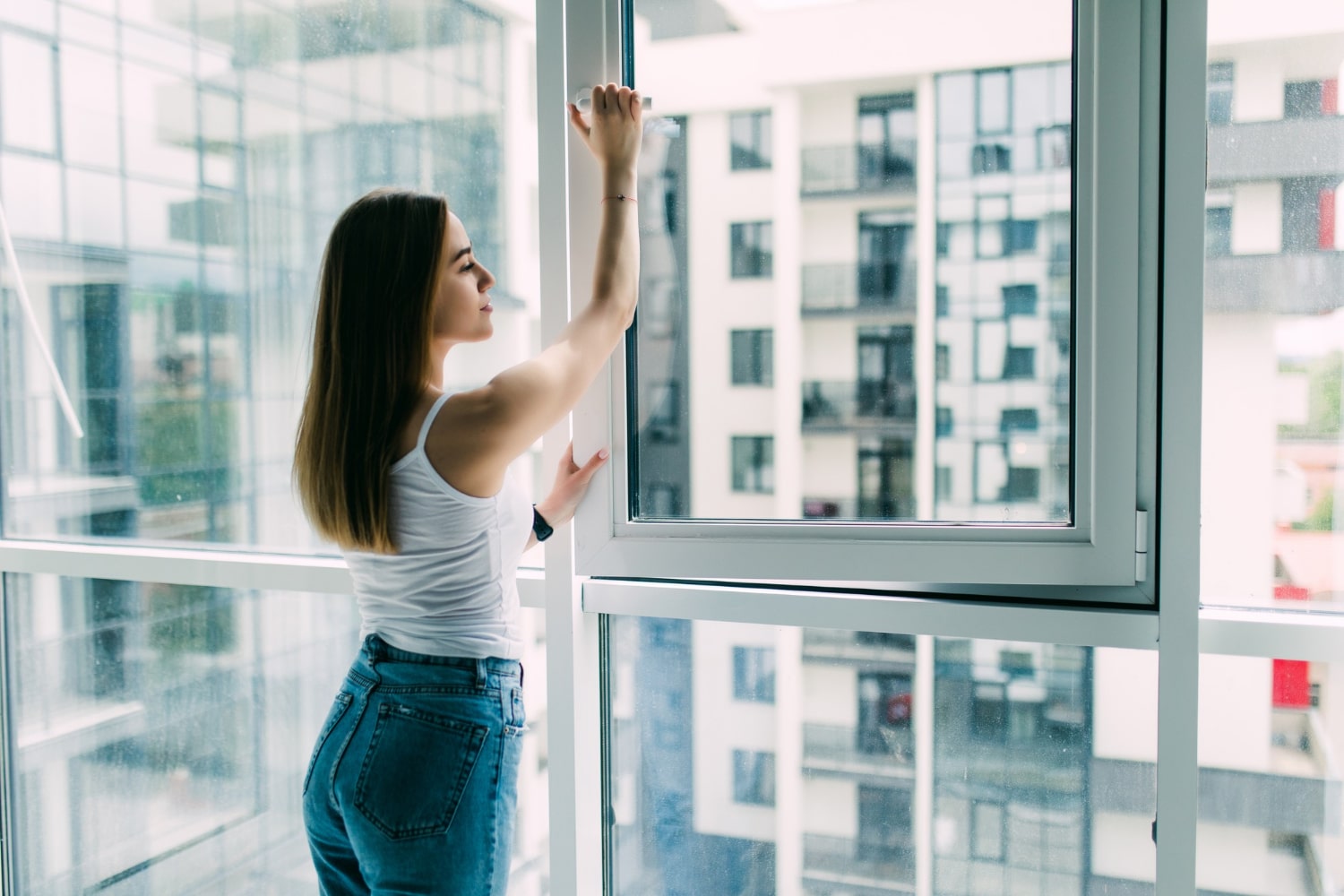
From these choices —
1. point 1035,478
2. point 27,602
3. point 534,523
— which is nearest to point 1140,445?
point 1035,478

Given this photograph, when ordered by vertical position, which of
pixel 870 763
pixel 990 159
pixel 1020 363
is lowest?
pixel 870 763

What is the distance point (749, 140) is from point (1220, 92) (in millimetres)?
503

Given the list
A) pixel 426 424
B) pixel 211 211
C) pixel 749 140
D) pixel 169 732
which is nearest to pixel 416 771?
pixel 426 424

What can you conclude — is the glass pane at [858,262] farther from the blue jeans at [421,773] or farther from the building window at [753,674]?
the blue jeans at [421,773]

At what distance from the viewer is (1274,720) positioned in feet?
3.34

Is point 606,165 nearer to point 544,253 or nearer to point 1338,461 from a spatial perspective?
point 544,253

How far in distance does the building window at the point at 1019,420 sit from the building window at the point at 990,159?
0.86ft

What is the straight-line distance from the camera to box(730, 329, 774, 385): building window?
113 centimetres

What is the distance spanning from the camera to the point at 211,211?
150cm

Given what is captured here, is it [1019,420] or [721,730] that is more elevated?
[1019,420]

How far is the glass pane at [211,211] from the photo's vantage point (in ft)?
4.34

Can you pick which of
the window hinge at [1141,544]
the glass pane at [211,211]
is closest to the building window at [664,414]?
the glass pane at [211,211]

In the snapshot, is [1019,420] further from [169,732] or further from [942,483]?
[169,732]

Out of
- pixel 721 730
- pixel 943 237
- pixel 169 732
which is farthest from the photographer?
pixel 169 732
